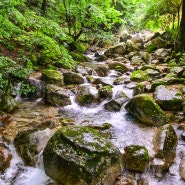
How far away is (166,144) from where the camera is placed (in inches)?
208

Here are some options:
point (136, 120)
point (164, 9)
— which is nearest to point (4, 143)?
point (136, 120)

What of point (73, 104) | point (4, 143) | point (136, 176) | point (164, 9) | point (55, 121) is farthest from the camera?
point (164, 9)

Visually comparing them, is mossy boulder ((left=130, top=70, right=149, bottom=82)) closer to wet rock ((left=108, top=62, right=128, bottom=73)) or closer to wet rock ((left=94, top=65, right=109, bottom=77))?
wet rock ((left=94, top=65, right=109, bottom=77))

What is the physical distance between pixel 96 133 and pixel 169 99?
313 cm

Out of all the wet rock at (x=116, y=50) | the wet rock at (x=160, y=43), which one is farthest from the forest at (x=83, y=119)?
the wet rock at (x=116, y=50)

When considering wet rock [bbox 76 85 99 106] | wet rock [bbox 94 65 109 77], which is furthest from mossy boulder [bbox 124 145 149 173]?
wet rock [bbox 94 65 109 77]

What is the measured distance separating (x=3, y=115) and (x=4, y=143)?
1.54m

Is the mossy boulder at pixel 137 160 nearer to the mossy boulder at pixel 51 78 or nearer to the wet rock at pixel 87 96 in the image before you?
the wet rock at pixel 87 96

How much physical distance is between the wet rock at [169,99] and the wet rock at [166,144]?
143 cm

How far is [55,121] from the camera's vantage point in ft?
22.1

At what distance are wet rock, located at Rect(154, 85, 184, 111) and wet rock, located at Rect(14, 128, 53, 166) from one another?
3.54 m

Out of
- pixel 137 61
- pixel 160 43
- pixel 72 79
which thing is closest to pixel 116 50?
pixel 160 43

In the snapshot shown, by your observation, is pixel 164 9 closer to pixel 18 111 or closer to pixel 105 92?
pixel 105 92

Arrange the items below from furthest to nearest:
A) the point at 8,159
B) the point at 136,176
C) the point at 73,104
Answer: the point at 73,104 < the point at 8,159 < the point at 136,176
